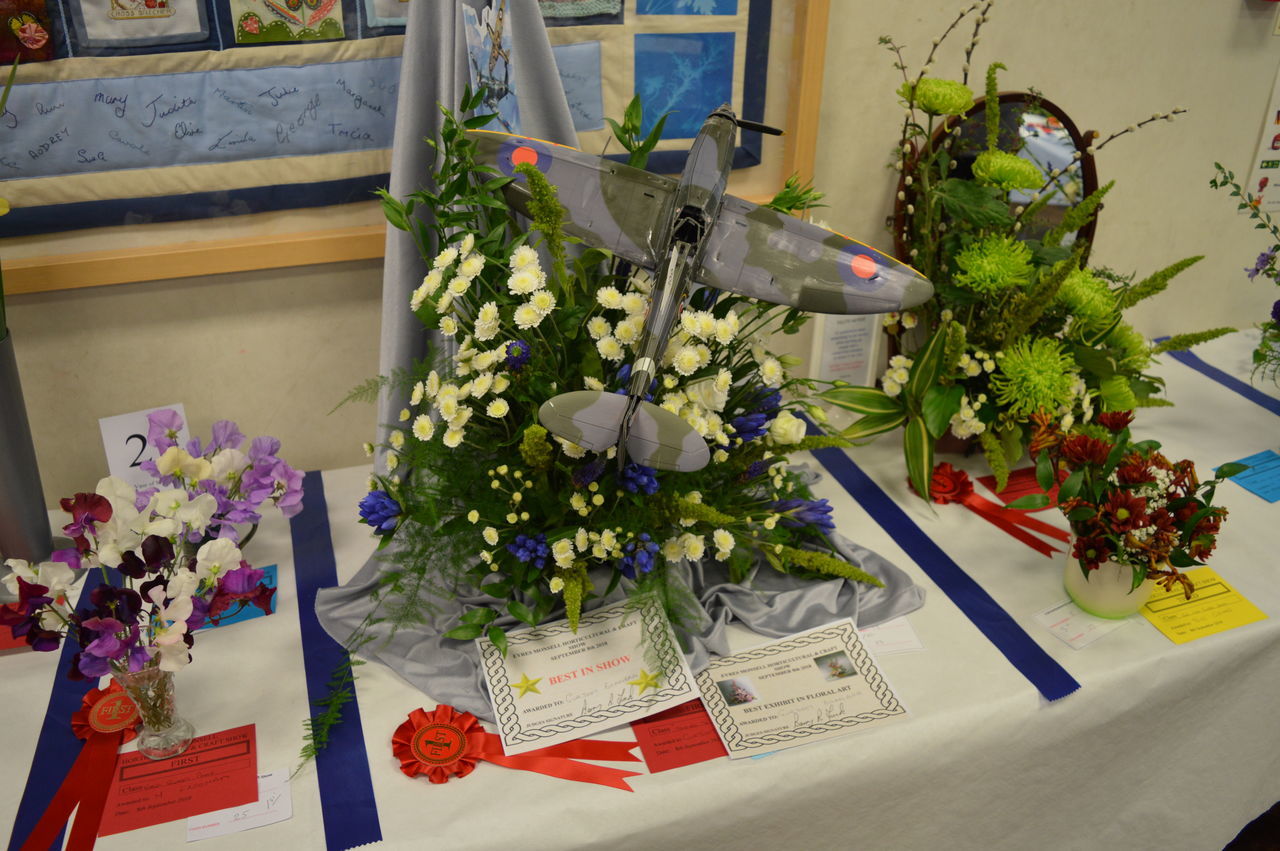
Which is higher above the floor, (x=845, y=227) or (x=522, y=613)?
(x=845, y=227)

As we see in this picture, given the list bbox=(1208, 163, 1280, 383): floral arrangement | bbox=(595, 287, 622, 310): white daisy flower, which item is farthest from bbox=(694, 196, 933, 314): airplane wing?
bbox=(1208, 163, 1280, 383): floral arrangement

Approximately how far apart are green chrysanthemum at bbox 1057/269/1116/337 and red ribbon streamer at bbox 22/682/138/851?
1385 mm

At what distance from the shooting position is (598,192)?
112cm

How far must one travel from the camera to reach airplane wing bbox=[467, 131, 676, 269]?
1.11 metres

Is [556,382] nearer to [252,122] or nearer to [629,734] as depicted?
[629,734]

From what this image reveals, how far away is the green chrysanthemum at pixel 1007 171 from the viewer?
137 cm

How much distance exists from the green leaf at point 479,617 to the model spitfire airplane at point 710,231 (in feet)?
1.53

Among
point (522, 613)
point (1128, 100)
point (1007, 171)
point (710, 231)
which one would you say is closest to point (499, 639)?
point (522, 613)

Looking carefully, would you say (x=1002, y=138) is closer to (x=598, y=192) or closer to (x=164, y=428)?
(x=598, y=192)

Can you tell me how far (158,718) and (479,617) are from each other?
0.37m

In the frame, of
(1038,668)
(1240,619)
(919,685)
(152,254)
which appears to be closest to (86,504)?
(152,254)

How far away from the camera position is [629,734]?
3.55 ft

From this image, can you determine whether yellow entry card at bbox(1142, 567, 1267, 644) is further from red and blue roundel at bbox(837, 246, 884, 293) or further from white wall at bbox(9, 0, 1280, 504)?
white wall at bbox(9, 0, 1280, 504)

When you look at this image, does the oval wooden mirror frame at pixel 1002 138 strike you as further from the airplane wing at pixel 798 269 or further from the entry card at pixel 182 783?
the entry card at pixel 182 783
